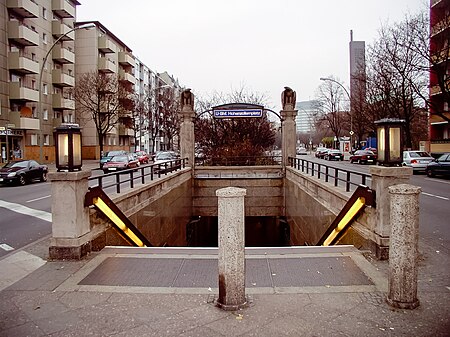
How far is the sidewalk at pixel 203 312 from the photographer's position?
3.93 m

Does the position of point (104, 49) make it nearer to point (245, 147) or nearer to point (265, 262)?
point (245, 147)

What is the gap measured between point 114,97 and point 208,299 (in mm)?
43711

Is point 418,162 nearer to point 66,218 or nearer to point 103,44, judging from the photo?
point 66,218

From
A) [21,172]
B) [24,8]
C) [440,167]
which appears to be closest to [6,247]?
[21,172]

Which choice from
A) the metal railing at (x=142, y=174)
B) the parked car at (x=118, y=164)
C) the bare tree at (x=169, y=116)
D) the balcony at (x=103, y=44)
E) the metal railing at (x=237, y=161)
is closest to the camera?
the metal railing at (x=142, y=174)

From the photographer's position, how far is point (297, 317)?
4.17 meters

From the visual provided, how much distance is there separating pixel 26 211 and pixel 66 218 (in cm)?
784

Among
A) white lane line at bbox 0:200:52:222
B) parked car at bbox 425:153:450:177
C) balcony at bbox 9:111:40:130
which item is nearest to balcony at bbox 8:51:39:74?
balcony at bbox 9:111:40:130

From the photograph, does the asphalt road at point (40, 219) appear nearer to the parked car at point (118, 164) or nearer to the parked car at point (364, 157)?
the parked car at point (118, 164)

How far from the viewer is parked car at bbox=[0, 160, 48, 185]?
21641 millimetres

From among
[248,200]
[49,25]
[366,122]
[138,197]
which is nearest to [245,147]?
[248,200]

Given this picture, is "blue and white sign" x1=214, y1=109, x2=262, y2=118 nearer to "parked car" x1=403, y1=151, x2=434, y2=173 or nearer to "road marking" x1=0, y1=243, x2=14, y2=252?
"parked car" x1=403, y1=151, x2=434, y2=173

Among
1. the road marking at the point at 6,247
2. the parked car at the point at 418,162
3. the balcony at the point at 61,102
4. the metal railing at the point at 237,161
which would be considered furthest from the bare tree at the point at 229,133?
the balcony at the point at 61,102

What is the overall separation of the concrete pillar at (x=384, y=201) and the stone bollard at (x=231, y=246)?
2.79 metres
